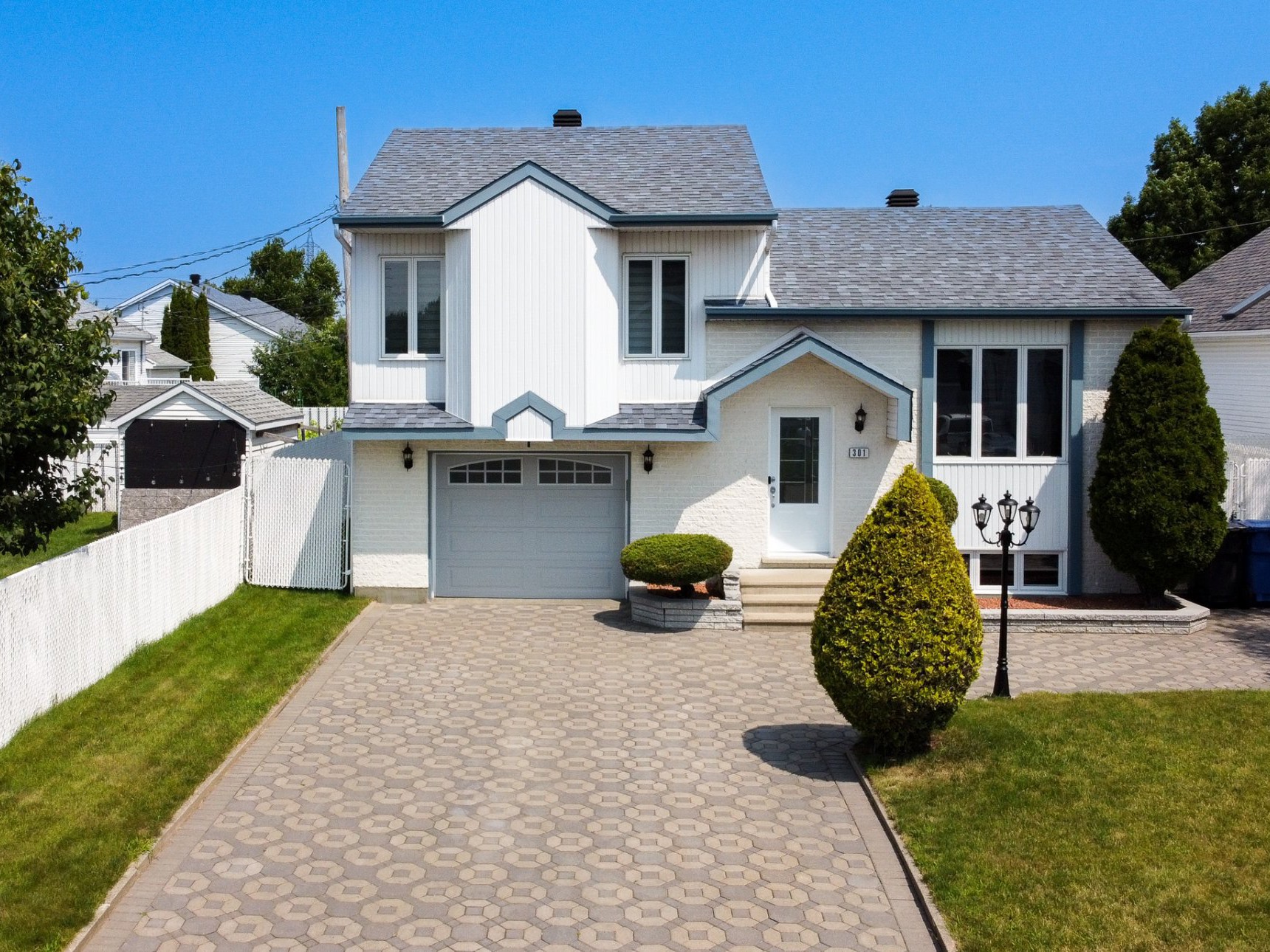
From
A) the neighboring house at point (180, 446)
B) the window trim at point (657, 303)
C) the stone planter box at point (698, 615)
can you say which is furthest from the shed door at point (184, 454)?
→ the stone planter box at point (698, 615)

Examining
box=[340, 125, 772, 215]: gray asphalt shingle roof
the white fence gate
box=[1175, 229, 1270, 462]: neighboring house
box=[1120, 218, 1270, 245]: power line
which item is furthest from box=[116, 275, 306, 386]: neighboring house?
box=[1175, 229, 1270, 462]: neighboring house

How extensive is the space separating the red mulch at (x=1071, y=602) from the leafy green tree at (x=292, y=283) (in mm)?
68848

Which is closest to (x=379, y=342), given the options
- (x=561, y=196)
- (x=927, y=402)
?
(x=561, y=196)

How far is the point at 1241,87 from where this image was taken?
38.1 m

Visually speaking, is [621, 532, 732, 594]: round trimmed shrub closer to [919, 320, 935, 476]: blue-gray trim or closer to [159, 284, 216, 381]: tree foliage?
[919, 320, 935, 476]: blue-gray trim

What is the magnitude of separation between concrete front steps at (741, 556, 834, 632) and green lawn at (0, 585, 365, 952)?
5.82 m

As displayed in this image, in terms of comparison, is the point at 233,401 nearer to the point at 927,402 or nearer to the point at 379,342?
the point at 379,342

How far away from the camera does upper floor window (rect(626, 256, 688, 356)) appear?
18891mm

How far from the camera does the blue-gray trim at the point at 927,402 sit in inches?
742

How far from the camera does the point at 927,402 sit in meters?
18.9

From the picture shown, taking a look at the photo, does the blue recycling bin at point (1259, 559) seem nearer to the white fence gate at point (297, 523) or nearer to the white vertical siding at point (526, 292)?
the white vertical siding at point (526, 292)

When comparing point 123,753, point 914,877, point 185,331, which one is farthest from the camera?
point 185,331

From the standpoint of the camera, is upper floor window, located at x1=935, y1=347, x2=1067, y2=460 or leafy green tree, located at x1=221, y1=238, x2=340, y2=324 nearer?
upper floor window, located at x1=935, y1=347, x2=1067, y2=460

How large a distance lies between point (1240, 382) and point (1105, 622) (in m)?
9.90
